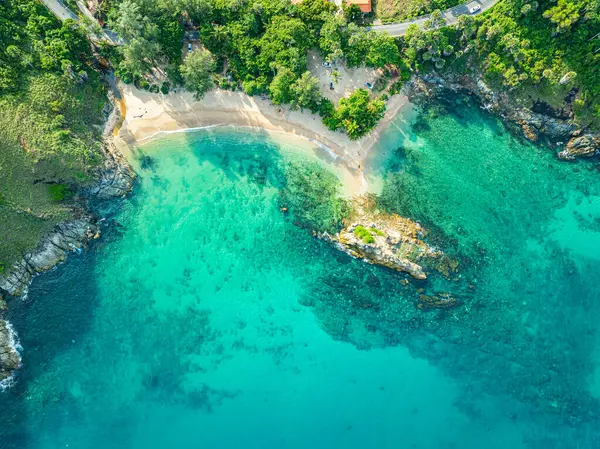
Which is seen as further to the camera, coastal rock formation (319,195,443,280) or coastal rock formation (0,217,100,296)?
coastal rock formation (319,195,443,280)

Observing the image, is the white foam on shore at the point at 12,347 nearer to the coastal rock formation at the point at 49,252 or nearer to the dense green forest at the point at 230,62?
the coastal rock formation at the point at 49,252

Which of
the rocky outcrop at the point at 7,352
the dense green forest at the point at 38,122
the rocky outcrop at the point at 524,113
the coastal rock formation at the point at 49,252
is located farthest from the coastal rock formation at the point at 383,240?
the rocky outcrop at the point at 7,352

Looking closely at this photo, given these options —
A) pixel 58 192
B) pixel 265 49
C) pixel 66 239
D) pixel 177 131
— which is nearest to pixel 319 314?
pixel 177 131

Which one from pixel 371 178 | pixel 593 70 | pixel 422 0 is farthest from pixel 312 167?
pixel 593 70

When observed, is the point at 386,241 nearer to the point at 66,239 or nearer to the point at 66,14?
the point at 66,239

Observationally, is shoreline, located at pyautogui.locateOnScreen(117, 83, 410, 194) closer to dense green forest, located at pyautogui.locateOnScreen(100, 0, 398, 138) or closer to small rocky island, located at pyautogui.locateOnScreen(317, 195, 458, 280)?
dense green forest, located at pyautogui.locateOnScreen(100, 0, 398, 138)

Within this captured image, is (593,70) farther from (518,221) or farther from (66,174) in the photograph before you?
(66,174)

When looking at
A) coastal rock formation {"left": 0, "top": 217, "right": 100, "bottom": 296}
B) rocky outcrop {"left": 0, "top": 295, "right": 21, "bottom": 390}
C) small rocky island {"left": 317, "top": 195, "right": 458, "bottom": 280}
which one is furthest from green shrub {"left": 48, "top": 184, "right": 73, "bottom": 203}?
small rocky island {"left": 317, "top": 195, "right": 458, "bottom": 280}
